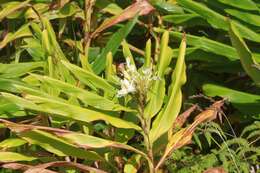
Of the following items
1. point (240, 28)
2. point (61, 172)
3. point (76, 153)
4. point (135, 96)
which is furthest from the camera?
point (240, 28)

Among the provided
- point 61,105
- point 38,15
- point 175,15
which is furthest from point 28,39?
Answer: point 61,105

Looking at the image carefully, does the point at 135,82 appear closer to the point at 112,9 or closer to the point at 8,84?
the point at 8,84

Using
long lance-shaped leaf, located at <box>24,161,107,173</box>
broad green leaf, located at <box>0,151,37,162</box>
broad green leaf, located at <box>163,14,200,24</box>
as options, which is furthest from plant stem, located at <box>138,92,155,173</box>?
broad green leaf, located at <box>163,14,200,24</box>

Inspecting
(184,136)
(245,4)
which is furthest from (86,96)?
(245,4)

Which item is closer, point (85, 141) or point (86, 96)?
point (85, 141)

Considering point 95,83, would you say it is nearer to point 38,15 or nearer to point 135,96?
point 135,96

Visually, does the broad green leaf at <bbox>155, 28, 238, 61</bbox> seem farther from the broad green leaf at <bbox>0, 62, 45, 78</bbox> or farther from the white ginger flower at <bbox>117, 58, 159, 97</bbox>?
the white ginger flower at <bbox>117, 58, 159, 97</bbox>

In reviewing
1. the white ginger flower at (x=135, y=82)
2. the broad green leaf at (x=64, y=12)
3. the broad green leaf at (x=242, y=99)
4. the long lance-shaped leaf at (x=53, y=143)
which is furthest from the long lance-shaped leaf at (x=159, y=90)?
the broad green leaf at (x=64, y=12)
